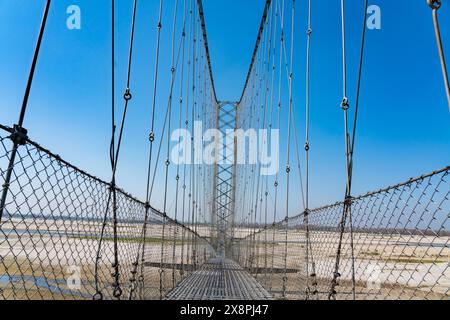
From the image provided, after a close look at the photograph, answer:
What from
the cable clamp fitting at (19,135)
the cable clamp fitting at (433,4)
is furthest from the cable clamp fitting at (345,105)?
the cable clamp fitting at (19,135)

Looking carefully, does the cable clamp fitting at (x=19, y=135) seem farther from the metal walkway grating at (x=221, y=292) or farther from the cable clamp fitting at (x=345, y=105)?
the metal walkway grating at (x=221, y=292)

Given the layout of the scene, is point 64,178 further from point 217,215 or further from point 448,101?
point 217,215

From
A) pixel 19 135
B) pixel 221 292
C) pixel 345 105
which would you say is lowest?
pixel 221 292

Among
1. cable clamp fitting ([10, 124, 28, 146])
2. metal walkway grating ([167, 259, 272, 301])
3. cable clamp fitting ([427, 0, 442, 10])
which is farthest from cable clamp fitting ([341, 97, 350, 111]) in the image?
metal walkway grating ([167, 259, 272, 301])

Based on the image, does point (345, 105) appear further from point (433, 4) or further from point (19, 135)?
point (19, 135)

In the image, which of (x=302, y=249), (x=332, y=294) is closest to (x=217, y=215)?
(x=302, y=249)

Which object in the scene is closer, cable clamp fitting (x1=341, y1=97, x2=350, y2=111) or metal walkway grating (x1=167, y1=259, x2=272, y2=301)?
cable clamp fitting (x1=341, y1=97, x2=350, y2=111)

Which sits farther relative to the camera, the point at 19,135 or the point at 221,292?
the point at 221,292

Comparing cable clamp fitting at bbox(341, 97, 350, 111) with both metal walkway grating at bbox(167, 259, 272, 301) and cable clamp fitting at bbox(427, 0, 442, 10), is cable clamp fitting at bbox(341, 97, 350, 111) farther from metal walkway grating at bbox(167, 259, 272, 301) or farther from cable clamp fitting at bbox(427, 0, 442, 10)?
metal walkway grating at bbox(167, 259, 272, 301)

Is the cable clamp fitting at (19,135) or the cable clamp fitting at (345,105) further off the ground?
the cable clamp fitting at (345,105)

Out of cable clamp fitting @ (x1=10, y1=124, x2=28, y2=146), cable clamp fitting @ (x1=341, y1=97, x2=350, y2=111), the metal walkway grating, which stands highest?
cable clamp fitting @ (x1=341, y1=97, x2=350, y2=111)

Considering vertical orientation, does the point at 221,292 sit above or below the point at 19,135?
below

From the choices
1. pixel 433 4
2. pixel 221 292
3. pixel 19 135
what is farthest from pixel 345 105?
pixel 221 292

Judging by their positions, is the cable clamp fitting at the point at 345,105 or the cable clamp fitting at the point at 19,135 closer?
the cable clamp fitting at the point at 19,135
